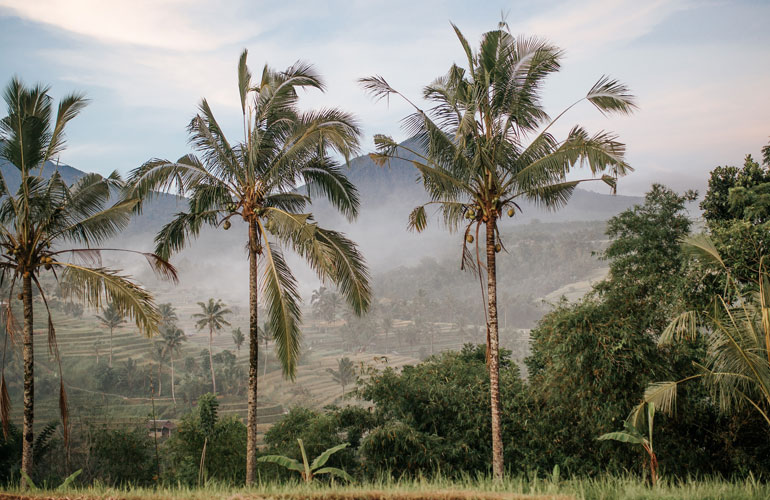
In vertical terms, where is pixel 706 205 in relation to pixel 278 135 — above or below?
below

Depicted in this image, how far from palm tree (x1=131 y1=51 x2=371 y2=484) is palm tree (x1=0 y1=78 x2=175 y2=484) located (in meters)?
1.42

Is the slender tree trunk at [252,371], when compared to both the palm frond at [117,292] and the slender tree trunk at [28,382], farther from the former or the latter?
the slender tree trunk at [28,382]

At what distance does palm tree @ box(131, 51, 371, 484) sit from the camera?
10.8 meters

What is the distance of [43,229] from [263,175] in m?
4.20

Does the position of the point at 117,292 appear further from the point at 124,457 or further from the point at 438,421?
the point at 124,457

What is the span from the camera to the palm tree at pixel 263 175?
10.8m

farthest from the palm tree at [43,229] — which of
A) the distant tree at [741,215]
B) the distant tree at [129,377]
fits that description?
the distant tree at [129,377]

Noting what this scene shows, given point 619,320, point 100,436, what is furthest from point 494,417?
point 100,436

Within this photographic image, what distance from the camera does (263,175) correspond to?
38.1 ft

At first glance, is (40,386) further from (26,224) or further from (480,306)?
(480,306)

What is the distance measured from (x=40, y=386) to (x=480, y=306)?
334 ft

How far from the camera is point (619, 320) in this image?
12.4 meters

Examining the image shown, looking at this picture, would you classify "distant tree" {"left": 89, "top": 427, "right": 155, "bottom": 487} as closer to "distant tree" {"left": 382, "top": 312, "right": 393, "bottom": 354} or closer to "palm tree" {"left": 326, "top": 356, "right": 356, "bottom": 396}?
"palm tree" {"left": 326, "top": 356, "right": 356, "bottom": 396}

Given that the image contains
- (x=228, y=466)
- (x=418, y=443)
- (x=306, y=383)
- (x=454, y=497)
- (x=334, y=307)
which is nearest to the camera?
(x=454, y=497)
